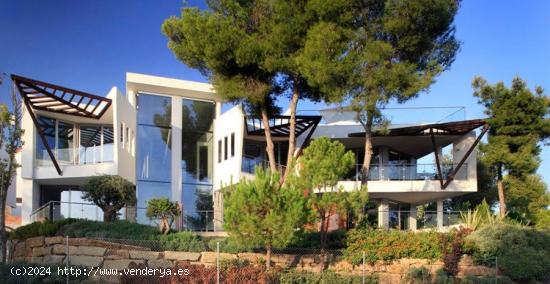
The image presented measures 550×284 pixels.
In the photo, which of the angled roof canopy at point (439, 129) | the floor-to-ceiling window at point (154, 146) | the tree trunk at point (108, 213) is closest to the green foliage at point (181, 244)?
the tree trunk at point (108, 213)

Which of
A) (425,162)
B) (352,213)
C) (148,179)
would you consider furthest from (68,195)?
(425,162)

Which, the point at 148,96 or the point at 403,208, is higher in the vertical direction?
the point at 148,96

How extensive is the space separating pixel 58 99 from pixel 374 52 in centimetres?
1220

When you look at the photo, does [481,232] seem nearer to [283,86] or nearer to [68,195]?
[283,86]

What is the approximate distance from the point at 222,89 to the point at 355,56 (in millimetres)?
4636

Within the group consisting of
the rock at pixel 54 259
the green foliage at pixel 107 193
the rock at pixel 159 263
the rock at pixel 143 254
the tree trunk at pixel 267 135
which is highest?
the tree trunk at pixel 267 135

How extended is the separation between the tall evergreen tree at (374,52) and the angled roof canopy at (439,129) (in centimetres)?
613

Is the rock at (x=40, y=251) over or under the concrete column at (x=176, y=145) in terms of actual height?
under

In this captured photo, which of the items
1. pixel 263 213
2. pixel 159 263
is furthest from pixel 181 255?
pixel 263 213

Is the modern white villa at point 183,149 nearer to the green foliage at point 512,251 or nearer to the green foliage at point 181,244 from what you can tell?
the green foliage at point 181,244

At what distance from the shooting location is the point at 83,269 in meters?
13.4

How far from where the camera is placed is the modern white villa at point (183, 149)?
2188cm

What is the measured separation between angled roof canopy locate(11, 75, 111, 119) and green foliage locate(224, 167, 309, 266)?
9867mm

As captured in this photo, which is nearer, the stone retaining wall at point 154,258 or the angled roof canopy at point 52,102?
the stone retaining wall at point 154,258
